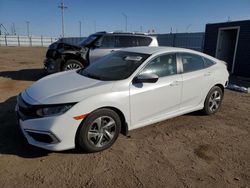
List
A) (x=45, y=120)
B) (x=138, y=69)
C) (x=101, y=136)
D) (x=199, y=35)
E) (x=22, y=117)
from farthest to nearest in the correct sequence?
(x=199, y=35), (x=138, y=69), (x=101, y=136), (x=22, y=117), (x=45, y=120)

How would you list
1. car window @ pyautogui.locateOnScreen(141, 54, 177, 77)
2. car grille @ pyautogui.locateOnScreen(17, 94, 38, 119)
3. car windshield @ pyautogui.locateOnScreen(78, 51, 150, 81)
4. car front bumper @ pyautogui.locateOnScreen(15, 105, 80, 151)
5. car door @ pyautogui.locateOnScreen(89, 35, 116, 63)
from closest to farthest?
car front bumper @ pyautogui.locateOnScreen(15, 105, 80, 151)
car grille @ pyautogui.locateOnScreen(17, 94, 38, 119)
car windshield @ pyautogui.locateOnScreen(78, 51, 150, 81)
car window @ pyautogui.locateOnScreen(141, 54, 177, 77)
car door @ pyautogui.locateOnScreen(89, 35, 116, 63)

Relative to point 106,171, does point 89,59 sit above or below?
above

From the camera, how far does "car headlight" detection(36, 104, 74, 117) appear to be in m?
2.97

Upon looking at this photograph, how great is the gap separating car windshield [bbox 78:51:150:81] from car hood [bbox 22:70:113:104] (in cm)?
24

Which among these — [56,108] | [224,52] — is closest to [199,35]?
[224,52]

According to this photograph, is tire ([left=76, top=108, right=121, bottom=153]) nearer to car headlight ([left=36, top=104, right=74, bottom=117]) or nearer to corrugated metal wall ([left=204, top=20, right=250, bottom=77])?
car headlight ([left=36, top=104, right=74, bottom=117])

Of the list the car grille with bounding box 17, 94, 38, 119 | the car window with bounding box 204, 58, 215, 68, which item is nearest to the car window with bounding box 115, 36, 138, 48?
the car window with bounding box 204, 58, 215, 68

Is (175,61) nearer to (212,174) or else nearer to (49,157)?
(212,174)

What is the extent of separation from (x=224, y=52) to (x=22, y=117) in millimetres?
11548

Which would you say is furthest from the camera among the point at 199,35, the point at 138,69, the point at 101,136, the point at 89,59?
the point at 199,35

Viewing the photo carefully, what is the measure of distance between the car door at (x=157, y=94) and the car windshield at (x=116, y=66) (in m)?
0.20

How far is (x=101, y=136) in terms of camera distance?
3.36m

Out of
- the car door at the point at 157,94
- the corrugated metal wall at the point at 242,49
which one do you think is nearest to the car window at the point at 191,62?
the car door at the point at 157,94

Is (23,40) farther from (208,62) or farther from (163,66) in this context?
(163,66)
